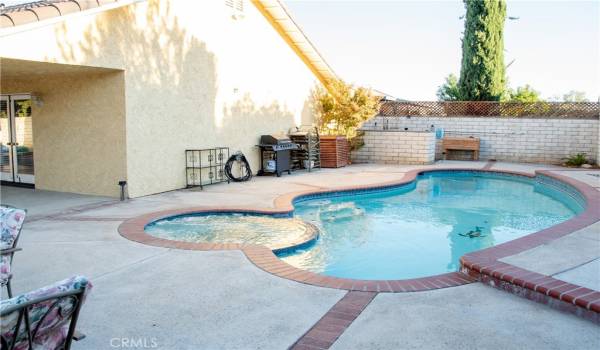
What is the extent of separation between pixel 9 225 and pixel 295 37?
1240 centimetres

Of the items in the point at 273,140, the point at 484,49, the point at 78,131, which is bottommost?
the point at 273,140

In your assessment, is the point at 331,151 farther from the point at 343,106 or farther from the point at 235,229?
the point at 235,229

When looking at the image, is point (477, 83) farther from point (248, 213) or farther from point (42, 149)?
point (42, 149)

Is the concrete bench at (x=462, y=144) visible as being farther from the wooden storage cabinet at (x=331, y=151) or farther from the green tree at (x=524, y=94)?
the green tree at (x=524, y=94)

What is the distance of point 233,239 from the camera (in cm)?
691

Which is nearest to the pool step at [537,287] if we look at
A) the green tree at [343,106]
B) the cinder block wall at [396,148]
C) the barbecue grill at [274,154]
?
the barbecue grill at [274,154]

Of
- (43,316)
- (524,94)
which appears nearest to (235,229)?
(43,316)

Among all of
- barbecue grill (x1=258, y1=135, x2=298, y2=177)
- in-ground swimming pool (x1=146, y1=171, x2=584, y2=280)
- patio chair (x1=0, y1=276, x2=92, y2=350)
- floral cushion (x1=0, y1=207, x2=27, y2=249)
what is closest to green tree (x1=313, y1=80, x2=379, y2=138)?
barbecue grill (x1=258, y1=135, x2=298, y2=177)

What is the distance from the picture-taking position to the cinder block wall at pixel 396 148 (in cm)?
1653

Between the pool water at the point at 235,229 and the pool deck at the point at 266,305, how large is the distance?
1.10 meters

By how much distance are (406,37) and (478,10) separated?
65.1ft

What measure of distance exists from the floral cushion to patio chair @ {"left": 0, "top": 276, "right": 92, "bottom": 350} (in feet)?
4.83

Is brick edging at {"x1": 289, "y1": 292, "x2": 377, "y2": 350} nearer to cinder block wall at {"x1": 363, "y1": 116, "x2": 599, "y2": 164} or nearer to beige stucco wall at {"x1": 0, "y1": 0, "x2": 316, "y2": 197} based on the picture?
beige stucco wall at {"x1": 0, "y1": 0, "x2": 316, "y2": 197}

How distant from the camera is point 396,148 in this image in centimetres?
1700
